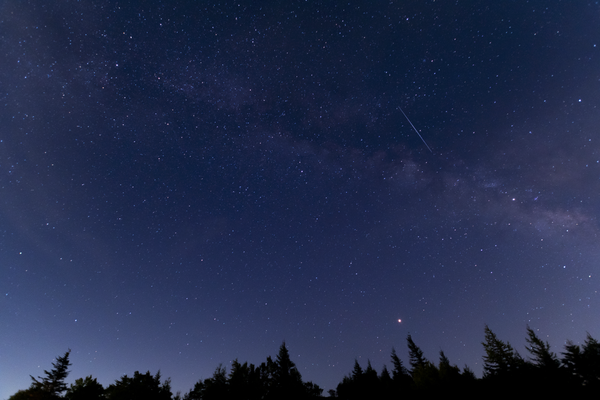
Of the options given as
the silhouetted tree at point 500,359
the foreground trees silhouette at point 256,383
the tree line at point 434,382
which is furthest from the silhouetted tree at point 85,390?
the silhouetted tree at point 500,359

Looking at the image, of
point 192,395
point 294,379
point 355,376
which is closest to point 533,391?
point 294,379

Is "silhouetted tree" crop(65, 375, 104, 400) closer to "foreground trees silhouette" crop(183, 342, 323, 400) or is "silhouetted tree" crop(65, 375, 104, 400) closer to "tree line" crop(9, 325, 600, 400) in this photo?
"tree line" crop(9, 325, 600, 400)

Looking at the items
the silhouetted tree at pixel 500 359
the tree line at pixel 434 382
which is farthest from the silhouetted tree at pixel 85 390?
the silhouetted tree at pixel 500 359

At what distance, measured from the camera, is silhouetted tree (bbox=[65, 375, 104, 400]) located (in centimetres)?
2925

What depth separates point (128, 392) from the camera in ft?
102

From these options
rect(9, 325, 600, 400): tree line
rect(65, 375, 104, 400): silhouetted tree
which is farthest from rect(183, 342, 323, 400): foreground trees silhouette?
rect(65, 375, 104, 400): silhouetted tree

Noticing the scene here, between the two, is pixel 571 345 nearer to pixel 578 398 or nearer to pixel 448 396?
pixel 578 398

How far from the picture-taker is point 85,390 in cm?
2964

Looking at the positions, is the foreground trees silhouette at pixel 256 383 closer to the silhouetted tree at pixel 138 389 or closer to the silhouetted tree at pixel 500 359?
the silhouetted tree at pixel 138 389

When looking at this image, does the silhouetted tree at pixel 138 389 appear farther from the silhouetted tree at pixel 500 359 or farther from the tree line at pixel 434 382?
the silhouetted tree at pixel 500 359

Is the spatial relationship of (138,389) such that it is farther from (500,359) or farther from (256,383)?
(500,359)

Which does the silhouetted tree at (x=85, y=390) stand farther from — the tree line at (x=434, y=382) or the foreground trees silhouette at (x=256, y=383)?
the foreground trees silhouette at (x=256, y=383)

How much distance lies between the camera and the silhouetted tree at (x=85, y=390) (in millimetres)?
29250

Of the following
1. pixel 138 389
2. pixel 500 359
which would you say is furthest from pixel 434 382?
pixel 138 389
